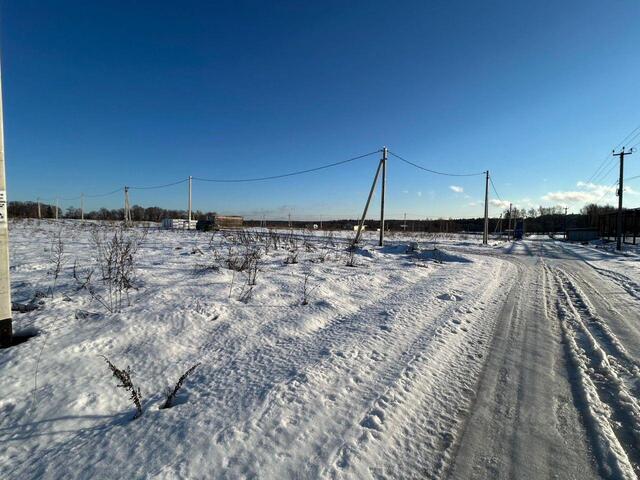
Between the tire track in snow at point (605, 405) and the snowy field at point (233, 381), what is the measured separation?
0.79m

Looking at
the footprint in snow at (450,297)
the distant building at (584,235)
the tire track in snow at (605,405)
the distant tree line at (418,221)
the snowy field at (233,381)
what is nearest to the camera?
the snowy field at (233,381)

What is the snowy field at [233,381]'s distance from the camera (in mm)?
1780

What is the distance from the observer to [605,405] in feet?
7.95

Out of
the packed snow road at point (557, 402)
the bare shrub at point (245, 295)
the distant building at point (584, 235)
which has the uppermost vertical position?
the distant building at point (584, 235)

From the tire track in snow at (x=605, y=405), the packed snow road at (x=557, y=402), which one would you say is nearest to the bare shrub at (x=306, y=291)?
the packed snow road at (x=557, y=402)

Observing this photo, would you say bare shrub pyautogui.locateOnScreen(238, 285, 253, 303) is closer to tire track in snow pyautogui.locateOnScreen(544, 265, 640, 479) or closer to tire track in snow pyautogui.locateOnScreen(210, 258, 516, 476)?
tire track in snow pyautogui.locateOnScreen(210, 258, 516, 476)

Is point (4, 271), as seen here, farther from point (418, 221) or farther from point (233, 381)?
point (418, 221)

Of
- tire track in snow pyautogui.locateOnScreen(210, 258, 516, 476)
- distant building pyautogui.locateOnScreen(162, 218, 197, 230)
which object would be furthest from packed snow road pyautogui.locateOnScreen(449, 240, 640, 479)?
distant building pyautogui.locateOnScreen(162, 218, 197, 230)

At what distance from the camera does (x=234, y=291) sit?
5.04 metres

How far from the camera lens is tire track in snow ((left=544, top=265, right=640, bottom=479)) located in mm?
1885

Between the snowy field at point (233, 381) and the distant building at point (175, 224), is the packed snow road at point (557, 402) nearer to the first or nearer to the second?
the snowy field at point (233, 381)

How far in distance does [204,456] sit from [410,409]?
4.81 ft

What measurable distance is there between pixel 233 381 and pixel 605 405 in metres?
3.01

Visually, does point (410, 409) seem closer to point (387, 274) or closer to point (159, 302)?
point (159, 302)
